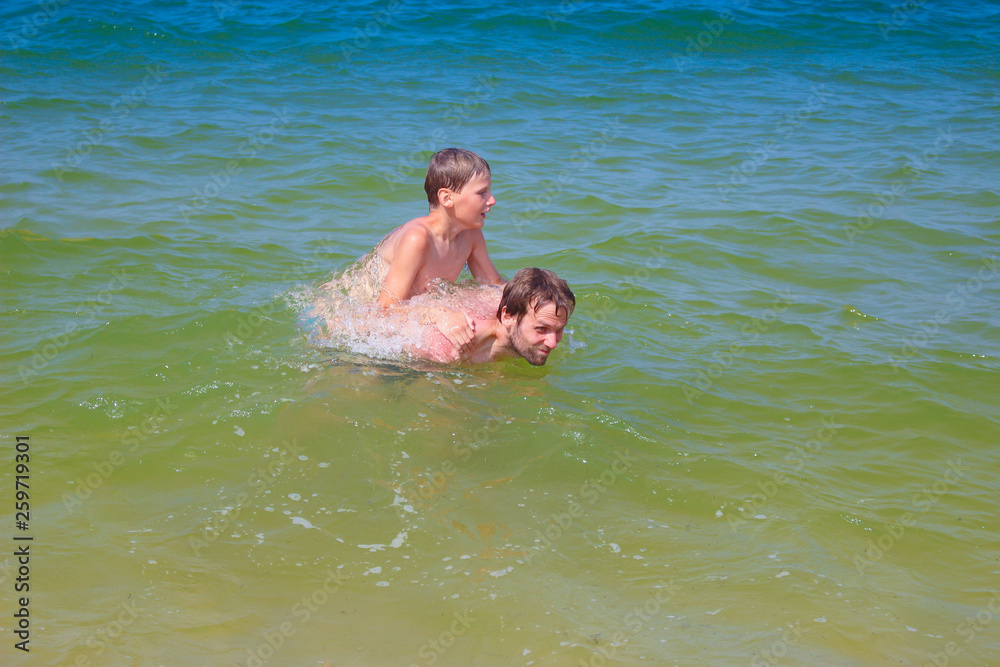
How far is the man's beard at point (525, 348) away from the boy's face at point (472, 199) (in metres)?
0.86

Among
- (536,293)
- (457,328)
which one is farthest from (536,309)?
(457,328)

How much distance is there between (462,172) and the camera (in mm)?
5098

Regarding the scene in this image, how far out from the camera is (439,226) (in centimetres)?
534

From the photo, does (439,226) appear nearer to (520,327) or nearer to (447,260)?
(447,260)

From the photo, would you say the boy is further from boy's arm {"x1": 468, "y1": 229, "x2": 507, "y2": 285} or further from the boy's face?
boy's arm {"x1": 468, "y1": 229, "x2": 507, "y2": 285}

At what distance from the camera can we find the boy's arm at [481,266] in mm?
5801

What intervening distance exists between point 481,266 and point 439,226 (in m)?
0.61

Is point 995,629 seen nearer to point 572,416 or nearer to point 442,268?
point 572,416

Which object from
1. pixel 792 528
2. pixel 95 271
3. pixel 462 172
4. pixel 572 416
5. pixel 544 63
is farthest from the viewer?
pixel 544 63

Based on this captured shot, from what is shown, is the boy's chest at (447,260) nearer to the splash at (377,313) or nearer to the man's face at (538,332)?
the splash at (377,313)

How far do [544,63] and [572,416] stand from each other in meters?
11.4

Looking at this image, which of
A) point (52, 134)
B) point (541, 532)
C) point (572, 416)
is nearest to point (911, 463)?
point (572, 416)

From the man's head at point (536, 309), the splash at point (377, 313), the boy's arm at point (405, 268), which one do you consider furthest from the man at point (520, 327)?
the boy's arm at point (405, 268)

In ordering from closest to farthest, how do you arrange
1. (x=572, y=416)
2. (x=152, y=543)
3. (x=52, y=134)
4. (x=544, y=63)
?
1. (x=152, y=543)
2. (x=572, y=416)
3. (x=52, y=134)
4. (x=544, y=63)
